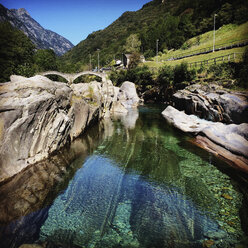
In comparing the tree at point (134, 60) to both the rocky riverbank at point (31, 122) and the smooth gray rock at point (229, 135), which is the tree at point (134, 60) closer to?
the smooth gray rock at point (229, 135)

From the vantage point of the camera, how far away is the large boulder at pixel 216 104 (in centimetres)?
1793

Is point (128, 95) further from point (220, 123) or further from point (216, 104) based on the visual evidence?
point (220, 123)

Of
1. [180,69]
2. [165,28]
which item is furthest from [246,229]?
[165,28]

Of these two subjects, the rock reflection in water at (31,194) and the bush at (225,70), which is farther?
the bush at (225,70)

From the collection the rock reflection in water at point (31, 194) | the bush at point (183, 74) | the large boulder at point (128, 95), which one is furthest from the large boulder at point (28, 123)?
the large boulder at point (128, 95)

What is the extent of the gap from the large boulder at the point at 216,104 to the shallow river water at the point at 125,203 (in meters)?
6.66

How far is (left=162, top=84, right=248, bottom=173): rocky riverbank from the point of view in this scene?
13.8m

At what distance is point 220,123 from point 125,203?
15188 mm

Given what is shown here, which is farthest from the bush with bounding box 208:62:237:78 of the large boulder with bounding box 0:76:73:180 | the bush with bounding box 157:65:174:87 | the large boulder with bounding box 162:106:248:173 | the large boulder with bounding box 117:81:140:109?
the large boulder with bounding box 0:76:73:180

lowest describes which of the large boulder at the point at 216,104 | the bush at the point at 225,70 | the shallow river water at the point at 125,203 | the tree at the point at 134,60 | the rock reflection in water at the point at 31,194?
the shallow river water at the point at 125,203

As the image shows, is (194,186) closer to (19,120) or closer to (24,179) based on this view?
(24,179)

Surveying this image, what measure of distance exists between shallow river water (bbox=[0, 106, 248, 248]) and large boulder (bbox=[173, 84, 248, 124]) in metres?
6.66

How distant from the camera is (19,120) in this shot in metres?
11.7

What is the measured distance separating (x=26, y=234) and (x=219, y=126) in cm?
1801
